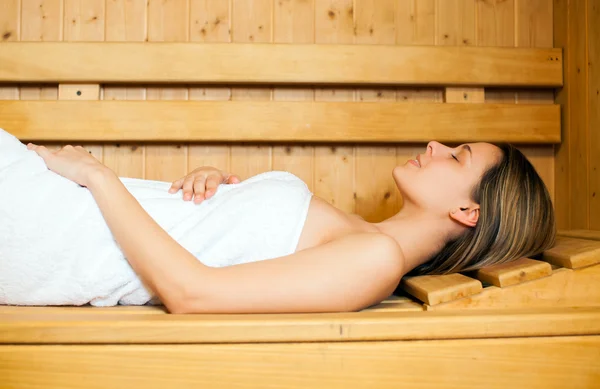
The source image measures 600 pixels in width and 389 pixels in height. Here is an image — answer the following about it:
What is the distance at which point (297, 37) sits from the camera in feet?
7.21

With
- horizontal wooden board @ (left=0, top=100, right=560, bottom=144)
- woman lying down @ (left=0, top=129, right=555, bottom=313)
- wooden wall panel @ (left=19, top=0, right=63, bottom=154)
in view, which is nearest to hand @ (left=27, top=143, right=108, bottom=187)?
woman lying down @ (left=0, top=129, right=555, bottom=313)

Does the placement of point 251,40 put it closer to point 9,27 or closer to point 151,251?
point 9,27

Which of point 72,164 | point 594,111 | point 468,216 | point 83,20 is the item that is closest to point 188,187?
point 72,164

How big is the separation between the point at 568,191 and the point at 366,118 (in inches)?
35.1

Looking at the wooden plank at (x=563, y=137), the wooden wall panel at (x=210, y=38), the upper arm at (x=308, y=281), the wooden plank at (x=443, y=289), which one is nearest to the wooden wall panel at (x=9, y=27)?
the wooden wall panel at (x=210, y=38)

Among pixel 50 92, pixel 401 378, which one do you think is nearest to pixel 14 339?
pixel 401 378

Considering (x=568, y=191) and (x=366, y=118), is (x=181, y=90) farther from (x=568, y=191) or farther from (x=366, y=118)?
(x=568, y=191)

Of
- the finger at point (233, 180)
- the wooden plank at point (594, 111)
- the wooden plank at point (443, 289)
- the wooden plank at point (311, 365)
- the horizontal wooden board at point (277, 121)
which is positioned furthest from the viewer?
the horizontal wooden board at point (277, 121)

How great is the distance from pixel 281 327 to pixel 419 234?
60cm

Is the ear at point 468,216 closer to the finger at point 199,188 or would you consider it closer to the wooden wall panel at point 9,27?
the finger at point 199,188

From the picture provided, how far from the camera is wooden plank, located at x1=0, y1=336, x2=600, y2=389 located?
1.00m

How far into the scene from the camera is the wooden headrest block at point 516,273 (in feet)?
4.19

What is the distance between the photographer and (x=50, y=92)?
2.15m

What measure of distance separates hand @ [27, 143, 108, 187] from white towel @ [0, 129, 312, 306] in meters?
0.02
